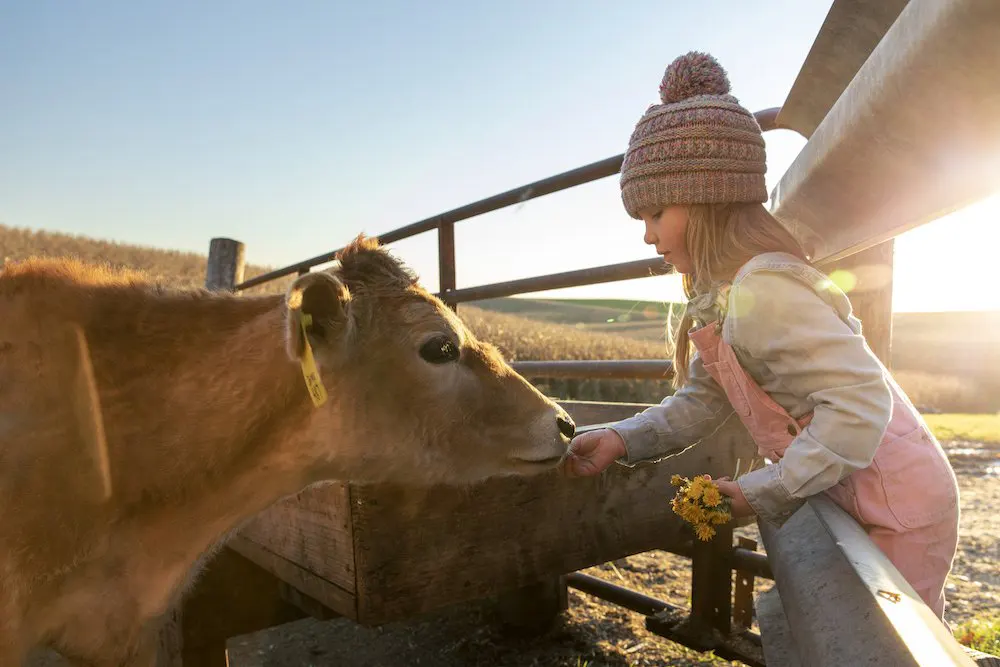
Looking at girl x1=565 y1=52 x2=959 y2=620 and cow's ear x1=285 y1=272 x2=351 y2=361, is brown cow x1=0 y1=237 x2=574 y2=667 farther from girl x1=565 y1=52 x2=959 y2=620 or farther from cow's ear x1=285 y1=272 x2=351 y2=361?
girl x1=565 y1=52 x2=959 y2=620

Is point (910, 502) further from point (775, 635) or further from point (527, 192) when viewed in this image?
point (527, 192)

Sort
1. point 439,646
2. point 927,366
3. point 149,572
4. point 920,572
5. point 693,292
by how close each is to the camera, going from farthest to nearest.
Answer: point 927,366
point 439,646
point 693,292
point 149,572
point 920,572

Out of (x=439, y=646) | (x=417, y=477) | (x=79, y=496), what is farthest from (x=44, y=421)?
(x=439, y=646)

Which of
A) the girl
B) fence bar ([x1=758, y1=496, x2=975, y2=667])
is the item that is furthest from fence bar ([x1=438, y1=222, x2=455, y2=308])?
fence bar ([x1=758, y1=496, x2=975, y2=667])

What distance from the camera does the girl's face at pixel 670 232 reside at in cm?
200

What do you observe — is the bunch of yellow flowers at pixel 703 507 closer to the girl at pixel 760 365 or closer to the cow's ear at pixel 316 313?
the girl at pixel 760 365

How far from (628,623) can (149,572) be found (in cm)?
284

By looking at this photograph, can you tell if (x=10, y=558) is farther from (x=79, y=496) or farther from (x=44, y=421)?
(x=44, y=421)

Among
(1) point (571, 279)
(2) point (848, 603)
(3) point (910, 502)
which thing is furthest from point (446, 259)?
(2) point (848, 603)

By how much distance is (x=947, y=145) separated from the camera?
974 mm

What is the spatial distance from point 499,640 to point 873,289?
8.73 ft

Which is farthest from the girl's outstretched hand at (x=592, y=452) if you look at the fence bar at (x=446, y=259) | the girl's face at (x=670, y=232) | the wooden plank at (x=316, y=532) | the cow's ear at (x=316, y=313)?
the fence bar at (x=446, y=259)

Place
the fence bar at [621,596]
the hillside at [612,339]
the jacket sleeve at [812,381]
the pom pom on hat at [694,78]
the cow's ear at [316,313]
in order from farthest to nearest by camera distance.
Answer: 1. the hillside at [612,339]
2. the fence bar at [621,596]
3. the pom pom on hat at [694,78]
4. the cow's ear at [316,313]
5. the jacket sleeve at [812,381]

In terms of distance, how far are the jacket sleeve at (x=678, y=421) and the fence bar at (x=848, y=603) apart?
31.0 inches
